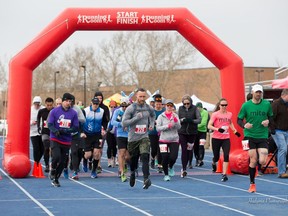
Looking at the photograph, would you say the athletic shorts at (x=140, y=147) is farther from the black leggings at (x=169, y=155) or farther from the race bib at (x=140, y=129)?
the black leggings at (x=169, y=155)

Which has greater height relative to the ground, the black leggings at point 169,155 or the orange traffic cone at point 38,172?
the black leggings at point 169,155

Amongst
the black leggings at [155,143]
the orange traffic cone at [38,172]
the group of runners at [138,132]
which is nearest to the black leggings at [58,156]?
the group of runners at [138,132]

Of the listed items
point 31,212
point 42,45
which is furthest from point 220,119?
point 31,212

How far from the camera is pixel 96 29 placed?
19578mm

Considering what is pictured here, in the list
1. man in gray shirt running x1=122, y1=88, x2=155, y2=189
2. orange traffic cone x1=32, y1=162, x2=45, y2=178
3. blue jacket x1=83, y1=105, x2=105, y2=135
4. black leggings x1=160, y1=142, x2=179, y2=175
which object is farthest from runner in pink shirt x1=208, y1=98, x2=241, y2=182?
orange traffic cone x1=32, y1=162, x2=45, y2=178


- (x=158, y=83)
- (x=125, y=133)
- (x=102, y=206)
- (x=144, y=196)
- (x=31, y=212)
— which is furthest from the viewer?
(x=158, y=83)

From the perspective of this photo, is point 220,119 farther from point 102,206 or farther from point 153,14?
point 102,206

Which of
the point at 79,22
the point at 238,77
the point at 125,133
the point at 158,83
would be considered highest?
the point at 158,83

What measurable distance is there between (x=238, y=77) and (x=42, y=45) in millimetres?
4888

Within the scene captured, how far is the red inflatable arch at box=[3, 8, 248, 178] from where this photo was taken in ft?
62.4

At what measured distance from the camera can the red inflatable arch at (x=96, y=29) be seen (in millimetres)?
19031

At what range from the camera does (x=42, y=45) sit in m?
19.2

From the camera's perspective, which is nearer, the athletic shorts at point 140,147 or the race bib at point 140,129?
the athletic shorts at point 140,147

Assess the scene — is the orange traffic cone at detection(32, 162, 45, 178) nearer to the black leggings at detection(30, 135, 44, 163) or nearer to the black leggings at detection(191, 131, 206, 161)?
the black leggings at detection(30, 135, 44, 163)
